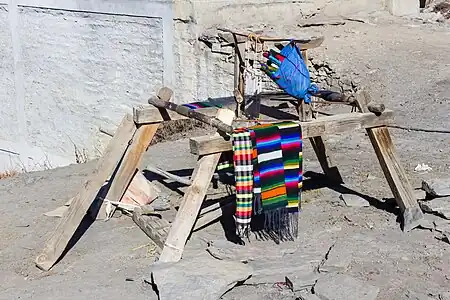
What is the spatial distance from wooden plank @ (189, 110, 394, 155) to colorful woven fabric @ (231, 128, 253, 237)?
0.33 feet

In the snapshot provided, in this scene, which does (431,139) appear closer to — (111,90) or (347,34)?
(347,34)

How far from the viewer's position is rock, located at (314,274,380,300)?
391cm

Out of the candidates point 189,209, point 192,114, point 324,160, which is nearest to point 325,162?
point 324,160

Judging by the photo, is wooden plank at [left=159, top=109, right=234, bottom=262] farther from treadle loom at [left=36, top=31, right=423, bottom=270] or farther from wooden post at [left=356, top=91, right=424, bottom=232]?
wooden post at [left=356, top=91, right=424, bottom=232]

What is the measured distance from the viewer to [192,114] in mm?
Answer: 4738

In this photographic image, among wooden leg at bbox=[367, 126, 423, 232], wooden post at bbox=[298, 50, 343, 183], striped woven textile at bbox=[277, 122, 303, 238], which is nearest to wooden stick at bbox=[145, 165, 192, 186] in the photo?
wooden post at bbox=[298, 50, 343, 183]

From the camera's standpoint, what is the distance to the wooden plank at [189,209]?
4.29 m

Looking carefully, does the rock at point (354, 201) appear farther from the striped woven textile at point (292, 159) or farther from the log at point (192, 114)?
the log at point (192, 114)

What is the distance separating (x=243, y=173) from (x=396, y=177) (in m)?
1.20

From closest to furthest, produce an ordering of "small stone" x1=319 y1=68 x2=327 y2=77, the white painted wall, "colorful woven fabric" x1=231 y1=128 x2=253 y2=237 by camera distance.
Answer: "colorful woven fabric" x1=231 y1=128 x2=253 y2=237, "small stone" x1=319 y1=68 x2=327 y2=77, the white painted wall

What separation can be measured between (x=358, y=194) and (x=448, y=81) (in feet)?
12.0

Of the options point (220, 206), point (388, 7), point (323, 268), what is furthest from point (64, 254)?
point (388, 7)

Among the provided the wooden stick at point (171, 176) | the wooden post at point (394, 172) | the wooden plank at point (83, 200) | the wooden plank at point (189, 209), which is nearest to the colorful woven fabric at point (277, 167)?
the wooden plank at point (189, 209)

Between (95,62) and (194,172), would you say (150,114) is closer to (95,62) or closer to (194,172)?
(194,172)
